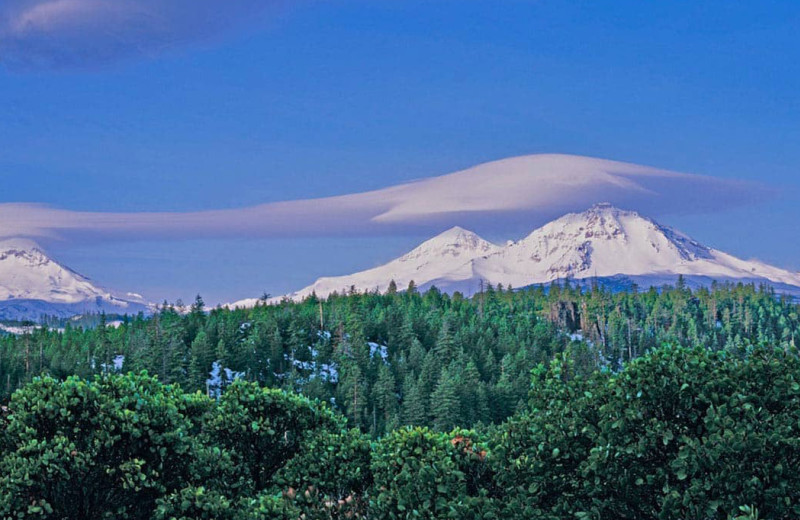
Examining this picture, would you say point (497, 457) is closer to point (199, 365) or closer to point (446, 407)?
point (446, 407)

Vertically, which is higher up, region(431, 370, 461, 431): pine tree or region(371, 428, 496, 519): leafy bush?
region(371, 428, 496, 519): leafy bush

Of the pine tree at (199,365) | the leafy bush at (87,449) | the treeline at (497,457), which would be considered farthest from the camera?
the pine tree at (199,365)

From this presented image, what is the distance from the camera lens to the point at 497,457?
1256 inches

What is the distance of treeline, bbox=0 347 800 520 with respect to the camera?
2714 centimetres

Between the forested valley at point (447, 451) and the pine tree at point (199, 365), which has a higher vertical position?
the forested valley at point (447, 451)

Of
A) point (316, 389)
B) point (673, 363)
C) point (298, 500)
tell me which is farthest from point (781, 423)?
point (316, 389)

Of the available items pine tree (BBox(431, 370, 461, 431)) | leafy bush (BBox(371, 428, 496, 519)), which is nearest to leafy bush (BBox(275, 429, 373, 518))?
leafy bush (BBox(371, 428, 496, 519))

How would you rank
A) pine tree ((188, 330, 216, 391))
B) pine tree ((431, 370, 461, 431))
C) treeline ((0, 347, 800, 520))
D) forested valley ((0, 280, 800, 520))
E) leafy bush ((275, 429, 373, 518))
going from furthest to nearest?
1. pine tree ((188, 330, 216, 391))
2. pine tree ((431, 370, 461, 431))
3. leafy bush ((275, 429, 373, 518))
4. forested valley ((0, 280, 800, 520))
5. treeline ((0, 347, 800, 520))

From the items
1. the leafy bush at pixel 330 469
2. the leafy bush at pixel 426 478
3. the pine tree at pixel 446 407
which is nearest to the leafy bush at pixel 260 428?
the leafy bush at pixel 330 469

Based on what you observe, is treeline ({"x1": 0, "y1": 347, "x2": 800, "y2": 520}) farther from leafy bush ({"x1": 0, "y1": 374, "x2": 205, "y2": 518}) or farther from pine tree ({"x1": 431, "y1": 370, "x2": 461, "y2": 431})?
pine tree ({"x1": 431, "y1": 370, "x2": 461, "y2": 431})

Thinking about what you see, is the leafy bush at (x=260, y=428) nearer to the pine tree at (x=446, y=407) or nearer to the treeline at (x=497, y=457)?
the treeline at (x=497, y=457)

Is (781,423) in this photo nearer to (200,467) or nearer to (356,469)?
(356,469)

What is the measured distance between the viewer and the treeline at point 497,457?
27.1 metres

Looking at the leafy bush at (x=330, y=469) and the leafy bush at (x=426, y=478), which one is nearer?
the leafy bush at (x=426, y=478)
